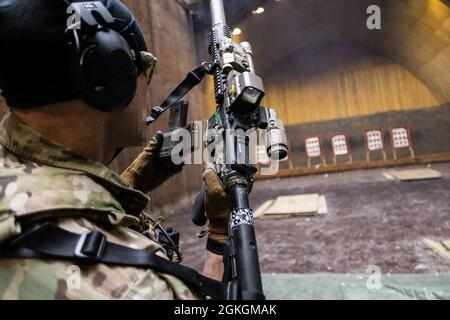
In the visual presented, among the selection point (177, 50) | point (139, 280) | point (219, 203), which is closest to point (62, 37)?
point (139, 280)

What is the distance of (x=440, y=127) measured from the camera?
384 inches

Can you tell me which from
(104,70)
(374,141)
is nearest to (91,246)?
(104,70)

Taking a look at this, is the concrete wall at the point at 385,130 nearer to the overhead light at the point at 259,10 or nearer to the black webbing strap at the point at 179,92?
the overhead light at the point at 259,10

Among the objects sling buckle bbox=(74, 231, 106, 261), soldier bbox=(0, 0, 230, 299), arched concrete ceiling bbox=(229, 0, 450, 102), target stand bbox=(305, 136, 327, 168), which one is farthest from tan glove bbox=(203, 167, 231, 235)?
target stand bbox=(305, 136, 327, 168)

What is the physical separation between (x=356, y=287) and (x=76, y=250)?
2063 millimetres

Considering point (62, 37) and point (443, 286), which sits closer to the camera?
point (62, 37)

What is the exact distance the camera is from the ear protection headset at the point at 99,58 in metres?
0.64

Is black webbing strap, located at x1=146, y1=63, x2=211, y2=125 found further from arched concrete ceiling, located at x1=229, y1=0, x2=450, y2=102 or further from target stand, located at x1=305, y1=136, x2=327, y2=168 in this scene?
target stand, located at x1=305, y1=136, x2=327, y2=168

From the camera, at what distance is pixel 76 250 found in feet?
1.74

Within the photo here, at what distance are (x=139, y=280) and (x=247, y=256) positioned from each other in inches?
12.1

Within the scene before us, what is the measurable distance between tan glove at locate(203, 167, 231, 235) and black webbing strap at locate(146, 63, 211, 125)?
1.02ft

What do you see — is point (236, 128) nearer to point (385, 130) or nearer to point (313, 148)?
point (313, 148)
